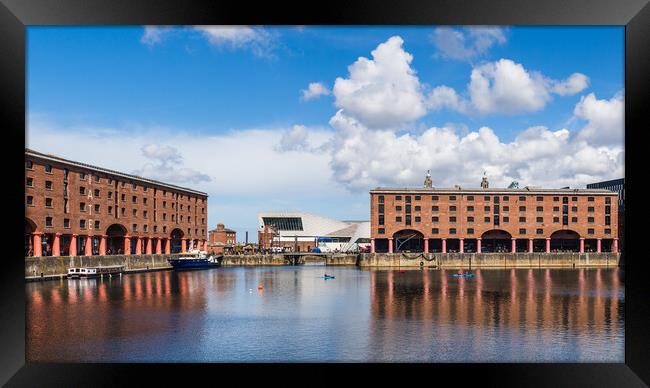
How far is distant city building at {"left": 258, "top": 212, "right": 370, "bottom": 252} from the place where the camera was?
529ft

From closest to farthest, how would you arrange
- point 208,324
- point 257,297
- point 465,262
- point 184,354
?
point 184,354 < point 208,324 < point 257,297 < point 465,262

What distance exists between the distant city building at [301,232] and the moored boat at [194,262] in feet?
162

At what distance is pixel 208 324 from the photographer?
117 ft

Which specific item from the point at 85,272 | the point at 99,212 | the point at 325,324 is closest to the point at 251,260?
the point at 99,212

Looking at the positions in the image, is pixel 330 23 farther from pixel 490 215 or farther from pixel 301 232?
pixel 301 232

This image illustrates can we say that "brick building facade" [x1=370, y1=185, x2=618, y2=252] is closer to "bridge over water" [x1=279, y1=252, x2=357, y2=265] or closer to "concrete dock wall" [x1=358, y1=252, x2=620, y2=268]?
"concrete dock wall" [x1=358, y1=252, x2=620, y2=268]

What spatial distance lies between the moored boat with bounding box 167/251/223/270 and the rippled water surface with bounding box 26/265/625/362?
36698 millimetres

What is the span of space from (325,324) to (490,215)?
76547mm

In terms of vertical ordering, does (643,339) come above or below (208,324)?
above

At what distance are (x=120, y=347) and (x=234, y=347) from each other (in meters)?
5.78

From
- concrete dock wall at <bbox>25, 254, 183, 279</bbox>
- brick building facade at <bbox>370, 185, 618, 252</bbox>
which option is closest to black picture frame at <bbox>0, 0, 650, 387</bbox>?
concrete dock wall at <bbox>25, 254, 183, 279</bbox>

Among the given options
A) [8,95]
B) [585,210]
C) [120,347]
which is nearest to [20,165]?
[8,95]

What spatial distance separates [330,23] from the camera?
43.1ft

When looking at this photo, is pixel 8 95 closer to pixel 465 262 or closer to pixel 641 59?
pixel 641 59
